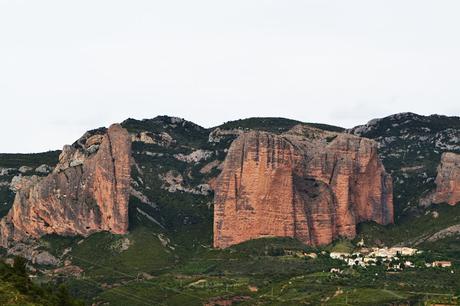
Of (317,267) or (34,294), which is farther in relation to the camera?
(317,267)

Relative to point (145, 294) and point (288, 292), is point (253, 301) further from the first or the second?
point (145, 294)

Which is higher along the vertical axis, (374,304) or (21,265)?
(21,265)

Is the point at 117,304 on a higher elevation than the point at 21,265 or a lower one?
lower

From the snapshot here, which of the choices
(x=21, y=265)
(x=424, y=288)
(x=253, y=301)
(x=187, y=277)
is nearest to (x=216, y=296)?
(x=253, y=301)

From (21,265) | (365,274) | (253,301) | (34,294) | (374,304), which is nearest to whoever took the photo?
(34,294)

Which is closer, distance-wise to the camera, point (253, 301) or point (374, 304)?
point (374, 304)

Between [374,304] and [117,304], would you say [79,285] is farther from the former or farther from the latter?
[374,304]

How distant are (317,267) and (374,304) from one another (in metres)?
36.4

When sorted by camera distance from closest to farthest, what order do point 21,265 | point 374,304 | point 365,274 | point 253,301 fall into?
point 21,265
point 374,304
point 253,301
point 365,274

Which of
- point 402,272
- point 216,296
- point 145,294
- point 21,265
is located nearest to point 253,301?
point 216,296

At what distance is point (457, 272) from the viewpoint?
619ft

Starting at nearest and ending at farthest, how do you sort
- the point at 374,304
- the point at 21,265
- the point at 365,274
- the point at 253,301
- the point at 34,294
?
the point at 34,294 → the point at 21,265 → the point at 374,304 → the point at 253,301 → the point at 365,274

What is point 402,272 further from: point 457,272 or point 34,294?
point 34,294

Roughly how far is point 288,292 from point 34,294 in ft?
280
